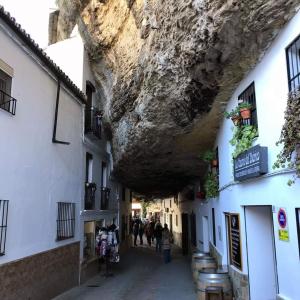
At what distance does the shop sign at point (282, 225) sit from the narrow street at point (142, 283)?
16.6 feet

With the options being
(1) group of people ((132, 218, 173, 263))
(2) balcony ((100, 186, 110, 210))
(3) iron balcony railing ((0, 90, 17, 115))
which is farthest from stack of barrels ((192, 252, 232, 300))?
(1) group of people ((132, 218, 173, 263))

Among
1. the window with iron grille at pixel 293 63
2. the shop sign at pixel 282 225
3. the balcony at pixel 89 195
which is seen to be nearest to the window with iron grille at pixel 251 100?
the window with iron grille at pixel 293 63

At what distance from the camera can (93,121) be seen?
13.8 metres

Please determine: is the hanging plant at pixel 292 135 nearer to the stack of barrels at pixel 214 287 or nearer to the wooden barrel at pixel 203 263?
the stack of barrels at pixel 214 287

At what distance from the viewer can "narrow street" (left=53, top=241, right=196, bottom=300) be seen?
33.8ft

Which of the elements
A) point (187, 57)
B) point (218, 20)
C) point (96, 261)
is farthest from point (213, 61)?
point (96, 261)

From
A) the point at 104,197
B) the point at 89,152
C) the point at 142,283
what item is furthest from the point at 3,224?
the point at 104,197

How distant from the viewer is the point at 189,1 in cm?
647

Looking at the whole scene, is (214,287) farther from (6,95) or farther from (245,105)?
(6,95)

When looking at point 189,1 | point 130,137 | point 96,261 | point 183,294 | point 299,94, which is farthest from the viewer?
point 96,261

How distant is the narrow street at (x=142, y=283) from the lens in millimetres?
10305

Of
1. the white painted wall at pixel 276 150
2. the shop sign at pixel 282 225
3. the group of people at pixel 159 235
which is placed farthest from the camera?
the group of people at pixel 159 235

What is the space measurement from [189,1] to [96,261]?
10.2 m

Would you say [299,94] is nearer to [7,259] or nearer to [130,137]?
[7,259]
